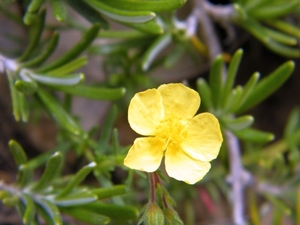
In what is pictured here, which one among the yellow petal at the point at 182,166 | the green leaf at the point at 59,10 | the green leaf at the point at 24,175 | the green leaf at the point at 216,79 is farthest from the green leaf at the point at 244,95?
the green leaf at the point at 24,175

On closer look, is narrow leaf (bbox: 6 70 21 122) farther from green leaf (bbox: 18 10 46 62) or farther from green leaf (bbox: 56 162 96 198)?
green leaf (bbox: 56 162 96 198)

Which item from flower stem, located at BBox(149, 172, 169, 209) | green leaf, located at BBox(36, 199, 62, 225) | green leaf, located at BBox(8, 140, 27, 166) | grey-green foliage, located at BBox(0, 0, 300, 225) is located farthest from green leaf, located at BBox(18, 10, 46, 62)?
flower stem, located at BBox(149, 172, 169, 209)

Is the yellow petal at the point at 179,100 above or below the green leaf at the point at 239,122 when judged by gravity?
above

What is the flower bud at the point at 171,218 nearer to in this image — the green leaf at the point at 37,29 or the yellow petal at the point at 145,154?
the yellow petal at the point at 145,154

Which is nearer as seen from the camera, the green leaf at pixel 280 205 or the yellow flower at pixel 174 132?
the yellow flower at pixel 174 132

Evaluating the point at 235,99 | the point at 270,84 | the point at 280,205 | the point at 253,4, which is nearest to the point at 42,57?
the point at 235,99

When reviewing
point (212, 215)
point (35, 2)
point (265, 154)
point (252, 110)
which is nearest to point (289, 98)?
point (252, 110)

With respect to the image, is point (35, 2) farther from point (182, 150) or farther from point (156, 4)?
point (182, 150)

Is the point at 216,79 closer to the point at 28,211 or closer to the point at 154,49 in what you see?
the point at 154,49
